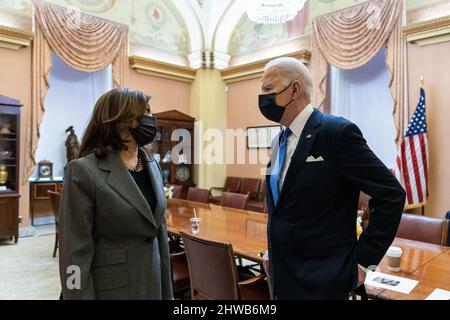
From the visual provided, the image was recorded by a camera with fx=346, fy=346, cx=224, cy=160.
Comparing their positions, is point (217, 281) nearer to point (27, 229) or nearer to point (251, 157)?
point (27, 229)

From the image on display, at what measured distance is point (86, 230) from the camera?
3.79 ft

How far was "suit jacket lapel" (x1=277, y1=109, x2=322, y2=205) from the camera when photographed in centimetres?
126

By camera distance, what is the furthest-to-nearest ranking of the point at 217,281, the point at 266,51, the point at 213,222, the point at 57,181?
1. the point at 266,51
2. the point at 57,181
3. the point at 213,222
4. the point at 217,281

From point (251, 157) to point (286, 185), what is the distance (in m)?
5.81

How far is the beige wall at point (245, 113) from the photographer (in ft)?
22.9

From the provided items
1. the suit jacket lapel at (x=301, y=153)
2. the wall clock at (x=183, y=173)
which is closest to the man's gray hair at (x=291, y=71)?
the suit jacket lapel at (x=301, y=153)

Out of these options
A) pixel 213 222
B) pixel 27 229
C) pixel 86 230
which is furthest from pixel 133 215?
pixel 27 229

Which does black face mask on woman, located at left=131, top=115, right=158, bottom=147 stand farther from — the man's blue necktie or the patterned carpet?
the patterned carpet

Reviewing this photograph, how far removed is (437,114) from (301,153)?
435 centimetres

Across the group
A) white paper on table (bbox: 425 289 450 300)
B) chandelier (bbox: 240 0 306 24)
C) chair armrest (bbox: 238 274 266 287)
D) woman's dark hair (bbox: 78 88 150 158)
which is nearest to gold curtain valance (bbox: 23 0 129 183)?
chandelier (bbox: 240 0 306 24)

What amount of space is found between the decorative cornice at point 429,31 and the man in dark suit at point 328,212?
Answer: 4.26 metres

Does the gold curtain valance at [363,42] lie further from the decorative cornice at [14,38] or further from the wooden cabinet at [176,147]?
the decorative cornice at [14,38]

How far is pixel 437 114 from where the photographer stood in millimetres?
4699

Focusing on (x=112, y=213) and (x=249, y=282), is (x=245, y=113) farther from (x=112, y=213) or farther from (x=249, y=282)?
(x=112, y=213)
